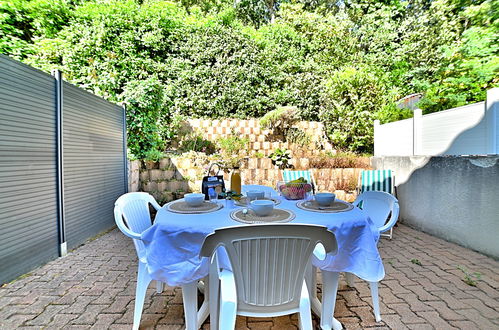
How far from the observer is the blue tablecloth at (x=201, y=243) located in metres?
1.40

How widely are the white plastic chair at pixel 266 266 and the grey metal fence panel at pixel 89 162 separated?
279 cm

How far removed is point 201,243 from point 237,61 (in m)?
6.61

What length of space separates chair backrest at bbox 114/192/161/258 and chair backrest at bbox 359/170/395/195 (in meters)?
3.49

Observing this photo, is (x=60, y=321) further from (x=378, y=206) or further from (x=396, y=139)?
(x=396, y=139)

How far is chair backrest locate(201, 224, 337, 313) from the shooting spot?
111 cm

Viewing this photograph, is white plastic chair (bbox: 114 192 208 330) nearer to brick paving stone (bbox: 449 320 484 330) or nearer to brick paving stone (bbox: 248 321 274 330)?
brick paving stone (bbox: 248 321 274 330)

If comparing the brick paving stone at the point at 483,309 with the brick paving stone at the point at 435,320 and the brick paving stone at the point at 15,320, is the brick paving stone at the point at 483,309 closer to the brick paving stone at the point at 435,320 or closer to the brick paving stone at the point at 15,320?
the brick paving stone at the point at 435,320

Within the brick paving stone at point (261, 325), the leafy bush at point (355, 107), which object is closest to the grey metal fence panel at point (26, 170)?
the brick paving stone at point (261, 325)

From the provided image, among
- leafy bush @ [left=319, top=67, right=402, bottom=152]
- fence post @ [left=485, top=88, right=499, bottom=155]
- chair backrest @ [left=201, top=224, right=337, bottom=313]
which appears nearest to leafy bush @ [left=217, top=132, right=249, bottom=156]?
leafy bush @ [left=319, top=67, right=402, bottom=152]

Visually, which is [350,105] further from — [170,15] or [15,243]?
[15,243]

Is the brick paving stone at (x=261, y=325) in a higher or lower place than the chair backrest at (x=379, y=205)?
lower

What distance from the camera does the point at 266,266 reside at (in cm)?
117

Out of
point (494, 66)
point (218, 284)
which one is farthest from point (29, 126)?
point (494, 66)

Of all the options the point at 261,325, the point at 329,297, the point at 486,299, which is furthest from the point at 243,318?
the point at 486,299
